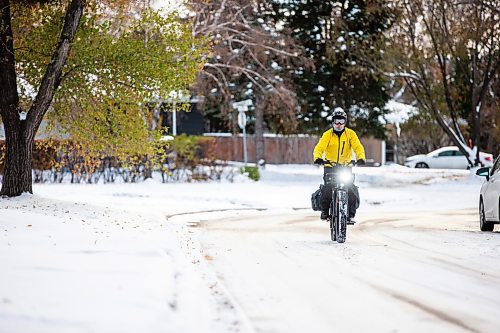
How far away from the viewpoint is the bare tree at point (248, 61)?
39.0 m

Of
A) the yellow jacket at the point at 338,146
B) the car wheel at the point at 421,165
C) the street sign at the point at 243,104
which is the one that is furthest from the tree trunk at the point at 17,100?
the car wheel at the point at 421,165

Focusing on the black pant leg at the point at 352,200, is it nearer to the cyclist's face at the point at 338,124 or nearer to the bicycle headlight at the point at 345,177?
the bicycle headlight at the point at 345,177

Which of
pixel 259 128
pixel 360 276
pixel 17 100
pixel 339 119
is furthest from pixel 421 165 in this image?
pixel 360 276

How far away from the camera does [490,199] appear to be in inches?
712

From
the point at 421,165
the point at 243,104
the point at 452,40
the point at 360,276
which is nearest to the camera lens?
the point at 360,276

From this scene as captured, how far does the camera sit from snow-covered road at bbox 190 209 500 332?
8.56 m

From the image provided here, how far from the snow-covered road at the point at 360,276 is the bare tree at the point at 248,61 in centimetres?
2025

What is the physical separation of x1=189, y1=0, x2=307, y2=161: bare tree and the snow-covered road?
20253 millimetres

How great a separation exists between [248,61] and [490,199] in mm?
28076

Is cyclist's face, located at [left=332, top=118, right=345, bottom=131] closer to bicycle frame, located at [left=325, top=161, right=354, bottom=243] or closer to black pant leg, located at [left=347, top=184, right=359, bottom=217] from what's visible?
bicycle frame, located at [left=325, top=161, right=354, bottom=243]

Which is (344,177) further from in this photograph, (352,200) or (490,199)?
(490,199)

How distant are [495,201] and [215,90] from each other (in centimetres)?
3062

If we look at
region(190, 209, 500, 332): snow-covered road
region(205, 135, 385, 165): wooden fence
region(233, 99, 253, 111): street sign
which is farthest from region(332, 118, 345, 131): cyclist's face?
region(205, 135, 385, 165): wooden fence

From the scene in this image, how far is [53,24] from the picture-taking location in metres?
21.8
